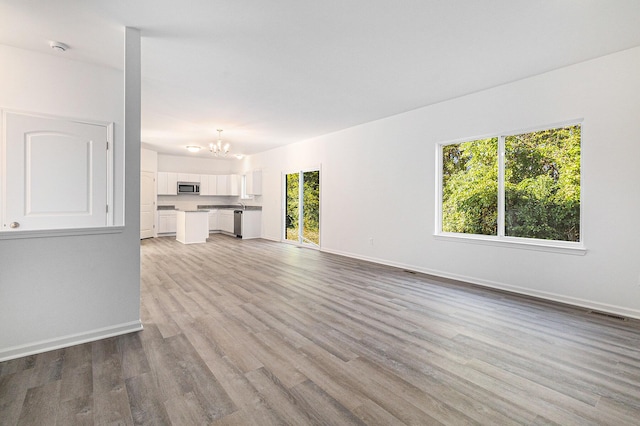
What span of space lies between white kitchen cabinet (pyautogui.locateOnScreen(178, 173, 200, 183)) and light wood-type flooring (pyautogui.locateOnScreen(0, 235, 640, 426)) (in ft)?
23.8

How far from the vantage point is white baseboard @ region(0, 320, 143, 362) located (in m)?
2.33

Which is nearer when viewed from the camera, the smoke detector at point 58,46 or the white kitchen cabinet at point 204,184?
the smoke detector at point 58,46

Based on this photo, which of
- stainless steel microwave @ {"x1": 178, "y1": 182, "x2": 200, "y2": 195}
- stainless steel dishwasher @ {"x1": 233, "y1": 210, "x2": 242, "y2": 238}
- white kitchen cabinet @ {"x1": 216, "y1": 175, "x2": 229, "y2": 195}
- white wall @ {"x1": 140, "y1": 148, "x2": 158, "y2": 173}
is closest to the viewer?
white wall @ {"x1": 140, "y1": 148, "x2": 158, "y2": 173}

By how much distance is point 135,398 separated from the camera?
6.00 ft

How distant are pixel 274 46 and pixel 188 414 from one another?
10.6ft

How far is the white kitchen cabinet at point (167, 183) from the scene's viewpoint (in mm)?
9773

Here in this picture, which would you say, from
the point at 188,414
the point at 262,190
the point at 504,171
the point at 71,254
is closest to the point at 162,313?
the point at 71,254

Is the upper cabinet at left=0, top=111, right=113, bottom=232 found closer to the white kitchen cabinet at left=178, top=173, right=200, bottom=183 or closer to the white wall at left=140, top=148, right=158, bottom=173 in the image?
the white wall at left=140, top=148, right=158, bottom=173

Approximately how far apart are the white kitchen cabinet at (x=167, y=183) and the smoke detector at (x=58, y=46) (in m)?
7.11

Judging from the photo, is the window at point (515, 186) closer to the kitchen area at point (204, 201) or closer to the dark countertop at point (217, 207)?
the kitchen area at point (204, 201)

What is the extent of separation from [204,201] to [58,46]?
8.41 meters

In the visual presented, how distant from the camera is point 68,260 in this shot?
2578mm

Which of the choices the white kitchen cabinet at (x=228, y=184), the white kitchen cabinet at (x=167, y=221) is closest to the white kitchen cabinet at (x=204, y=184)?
the white kitchen cabinet at (x=228, y=184)

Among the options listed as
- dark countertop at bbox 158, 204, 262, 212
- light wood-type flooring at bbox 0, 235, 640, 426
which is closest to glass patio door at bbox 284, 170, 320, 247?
dark countertop at bbox 158, 204, 262, 212
